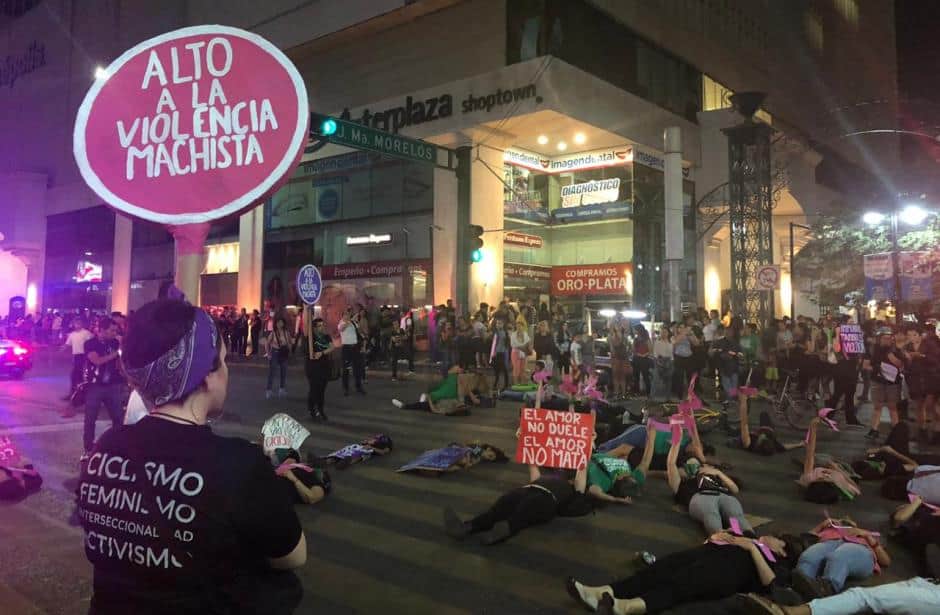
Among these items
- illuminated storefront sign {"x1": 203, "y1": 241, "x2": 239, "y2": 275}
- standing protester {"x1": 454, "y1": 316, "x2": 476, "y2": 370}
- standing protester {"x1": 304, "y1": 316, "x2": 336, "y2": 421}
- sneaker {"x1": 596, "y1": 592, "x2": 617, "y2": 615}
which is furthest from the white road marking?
illuminated storefront sign {"x1": 203, "y1": 241, "x2": 239, "y2": 275}

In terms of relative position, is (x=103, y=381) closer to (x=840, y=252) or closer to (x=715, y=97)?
(x=715, y=97)

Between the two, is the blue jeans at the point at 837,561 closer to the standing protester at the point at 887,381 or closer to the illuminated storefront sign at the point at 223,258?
the standing protester at the point at 887,381

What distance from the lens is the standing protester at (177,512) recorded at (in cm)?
152

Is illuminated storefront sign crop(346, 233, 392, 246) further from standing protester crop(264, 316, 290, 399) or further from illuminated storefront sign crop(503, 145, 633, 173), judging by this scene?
standing protester crop(264, 316, 290, 399)

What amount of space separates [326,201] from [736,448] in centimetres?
2354

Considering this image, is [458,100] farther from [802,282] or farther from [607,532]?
[802,282]

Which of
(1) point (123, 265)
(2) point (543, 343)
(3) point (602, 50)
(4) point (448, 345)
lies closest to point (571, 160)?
(3) point (602, 50)

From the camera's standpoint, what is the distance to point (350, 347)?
1382 cm

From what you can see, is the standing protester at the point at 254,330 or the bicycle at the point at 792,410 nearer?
the bicycle at the point at 792,410

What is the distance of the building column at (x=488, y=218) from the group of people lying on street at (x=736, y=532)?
47.7 ft

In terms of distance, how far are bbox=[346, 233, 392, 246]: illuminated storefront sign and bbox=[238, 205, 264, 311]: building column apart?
476 centimetres

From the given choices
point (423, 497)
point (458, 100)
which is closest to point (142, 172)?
point (423, 497)

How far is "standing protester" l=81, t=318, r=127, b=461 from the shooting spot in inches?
301

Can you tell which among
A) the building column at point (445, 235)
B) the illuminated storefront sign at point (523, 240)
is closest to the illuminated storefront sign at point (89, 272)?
the building column at point (445, 235)
